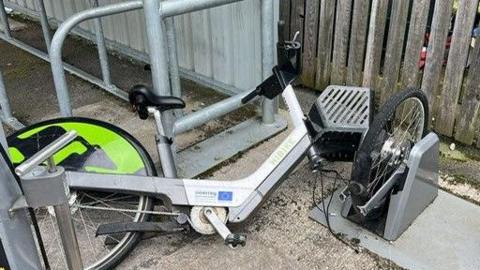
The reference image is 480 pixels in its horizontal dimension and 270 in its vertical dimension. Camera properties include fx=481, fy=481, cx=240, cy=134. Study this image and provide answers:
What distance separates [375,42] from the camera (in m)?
3.22

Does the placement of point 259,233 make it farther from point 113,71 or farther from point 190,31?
point 113,71

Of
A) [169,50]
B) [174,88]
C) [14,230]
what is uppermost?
[14,230]

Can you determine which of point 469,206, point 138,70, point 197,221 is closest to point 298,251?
point 197,221

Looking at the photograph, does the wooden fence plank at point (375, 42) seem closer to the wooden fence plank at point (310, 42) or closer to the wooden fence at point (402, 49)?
the wooden fence at point (402, 49)

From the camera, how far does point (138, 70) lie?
4.41m

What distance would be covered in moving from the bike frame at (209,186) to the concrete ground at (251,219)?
18 cm

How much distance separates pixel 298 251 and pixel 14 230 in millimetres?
1529

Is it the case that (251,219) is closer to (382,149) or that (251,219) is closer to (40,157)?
(382,149)

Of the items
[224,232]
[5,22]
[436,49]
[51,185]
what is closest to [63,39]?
[224,232]

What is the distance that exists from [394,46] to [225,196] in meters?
1.67

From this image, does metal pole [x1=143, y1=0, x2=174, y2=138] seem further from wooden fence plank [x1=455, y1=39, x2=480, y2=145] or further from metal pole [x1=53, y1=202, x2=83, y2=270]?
wooden fence plank [x1=455, y1=39, x2=480, y2=145]

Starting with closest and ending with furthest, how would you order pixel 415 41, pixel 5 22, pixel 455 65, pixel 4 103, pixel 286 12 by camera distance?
pixel 455 65 → pixel 415 41 → pixel 4 103 → pixel 286 12 → pixel 5 22

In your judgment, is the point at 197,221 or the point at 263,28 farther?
the point at 263,28

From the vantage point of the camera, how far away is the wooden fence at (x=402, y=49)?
2859 millimetres
